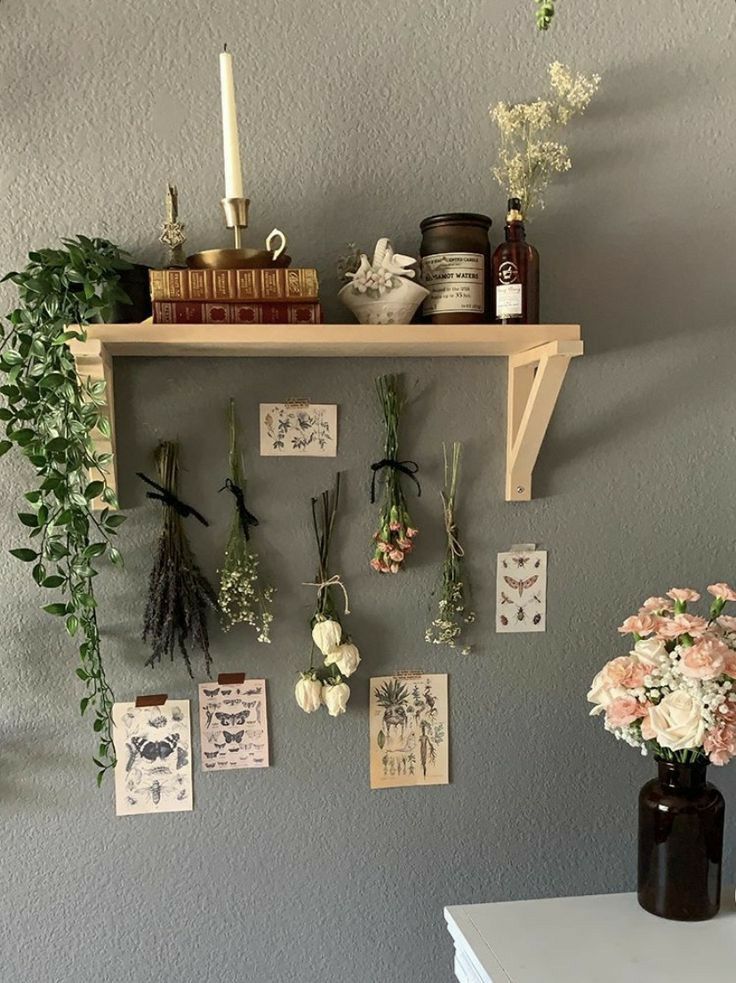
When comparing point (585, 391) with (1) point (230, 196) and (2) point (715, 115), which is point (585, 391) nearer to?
(2) point (715, 115)

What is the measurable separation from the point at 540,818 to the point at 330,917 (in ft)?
1.31

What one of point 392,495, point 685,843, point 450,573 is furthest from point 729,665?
point 392,495

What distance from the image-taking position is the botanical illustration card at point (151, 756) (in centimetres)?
139

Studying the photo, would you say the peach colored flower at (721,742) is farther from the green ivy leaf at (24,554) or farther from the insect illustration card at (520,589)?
the green ivy leaf at (24,554)

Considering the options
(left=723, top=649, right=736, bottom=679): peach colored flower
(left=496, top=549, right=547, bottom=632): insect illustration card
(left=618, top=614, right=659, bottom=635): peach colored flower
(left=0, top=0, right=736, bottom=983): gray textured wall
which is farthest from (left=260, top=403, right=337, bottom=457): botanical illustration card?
(left=723, top=649, right=736, bottom=679): peach colored flower

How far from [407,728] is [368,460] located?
456 mm

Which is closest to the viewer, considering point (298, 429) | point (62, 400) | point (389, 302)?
point (62, 400)

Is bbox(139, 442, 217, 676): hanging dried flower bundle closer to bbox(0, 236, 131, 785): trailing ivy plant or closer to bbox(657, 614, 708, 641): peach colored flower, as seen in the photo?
bbox(0, 236, 131, 785): trailing ivy plant

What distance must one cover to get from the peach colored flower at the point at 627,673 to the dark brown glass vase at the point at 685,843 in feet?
0.46

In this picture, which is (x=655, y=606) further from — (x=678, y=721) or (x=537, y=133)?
(x=537, y=133)

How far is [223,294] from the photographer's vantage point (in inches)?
46.7

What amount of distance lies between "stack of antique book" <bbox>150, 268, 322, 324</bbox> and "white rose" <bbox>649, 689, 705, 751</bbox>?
785 millimetres

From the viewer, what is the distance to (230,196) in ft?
3.93

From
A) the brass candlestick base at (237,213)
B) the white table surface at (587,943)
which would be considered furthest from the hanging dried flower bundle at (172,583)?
the white table surface at (587,943)
